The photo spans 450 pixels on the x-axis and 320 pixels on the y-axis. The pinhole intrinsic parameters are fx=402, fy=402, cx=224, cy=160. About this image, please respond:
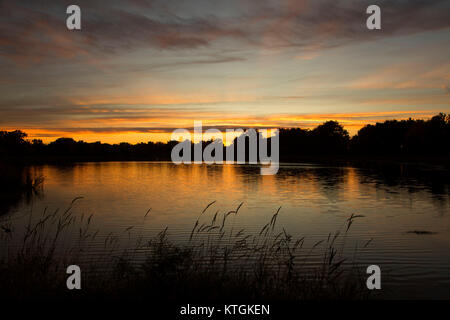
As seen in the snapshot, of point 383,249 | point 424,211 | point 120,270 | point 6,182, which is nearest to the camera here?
point 120,270

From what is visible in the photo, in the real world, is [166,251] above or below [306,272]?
above

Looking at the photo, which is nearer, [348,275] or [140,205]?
[348,275]

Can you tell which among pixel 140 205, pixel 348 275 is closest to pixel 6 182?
pixel 140 205

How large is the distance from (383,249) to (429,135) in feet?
400

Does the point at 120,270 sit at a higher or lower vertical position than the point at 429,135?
lower

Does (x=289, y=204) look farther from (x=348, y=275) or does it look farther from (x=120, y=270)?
(x=120, y=270)
